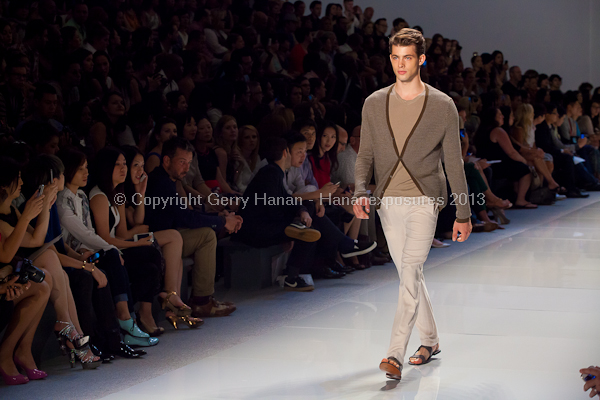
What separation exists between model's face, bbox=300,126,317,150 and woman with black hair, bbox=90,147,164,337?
6.42 feet

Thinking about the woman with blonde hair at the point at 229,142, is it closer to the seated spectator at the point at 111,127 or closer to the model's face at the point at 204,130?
the model's face at the point at 204,130

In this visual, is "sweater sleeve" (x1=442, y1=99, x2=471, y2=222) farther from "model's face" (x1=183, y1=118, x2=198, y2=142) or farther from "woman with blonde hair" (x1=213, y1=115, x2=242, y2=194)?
"woman with blonde hair" (x1=213, y1=115, x2=242, y2=194)

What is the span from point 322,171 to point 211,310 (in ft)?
6.54

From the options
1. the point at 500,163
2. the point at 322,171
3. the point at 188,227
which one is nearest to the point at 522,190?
the point at 500,163

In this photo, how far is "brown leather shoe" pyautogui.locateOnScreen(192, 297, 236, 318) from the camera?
415 cm

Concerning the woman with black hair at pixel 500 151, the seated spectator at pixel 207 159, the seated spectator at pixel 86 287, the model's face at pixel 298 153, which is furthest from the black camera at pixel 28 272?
the woman with black hair at pixel 500 151

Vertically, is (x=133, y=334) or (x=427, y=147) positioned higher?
(x=427, y=147)

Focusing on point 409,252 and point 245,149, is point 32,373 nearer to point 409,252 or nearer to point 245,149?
point 409,252

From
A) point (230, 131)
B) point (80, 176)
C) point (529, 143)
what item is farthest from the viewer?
point (529, 143)

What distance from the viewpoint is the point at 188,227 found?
4273 mm

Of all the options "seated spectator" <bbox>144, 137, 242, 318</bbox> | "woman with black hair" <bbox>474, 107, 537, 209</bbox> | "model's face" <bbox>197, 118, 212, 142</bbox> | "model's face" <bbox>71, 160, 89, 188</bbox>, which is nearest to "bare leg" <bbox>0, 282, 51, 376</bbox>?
"model's face" <bbox>71, 160, 89, 188</bbox>

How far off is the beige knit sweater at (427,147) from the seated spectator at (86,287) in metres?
1.31

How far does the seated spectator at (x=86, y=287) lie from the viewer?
3344 millimetres

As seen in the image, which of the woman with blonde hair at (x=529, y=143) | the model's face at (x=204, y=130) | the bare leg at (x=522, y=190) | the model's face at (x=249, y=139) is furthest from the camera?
the woman with blonde hair at (x=529, y=143)
